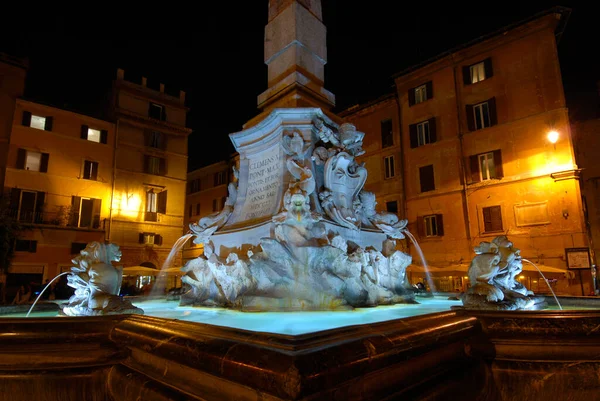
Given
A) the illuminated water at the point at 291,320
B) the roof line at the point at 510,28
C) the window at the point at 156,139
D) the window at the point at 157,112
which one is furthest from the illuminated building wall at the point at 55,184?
the roof line at the point at 510,28

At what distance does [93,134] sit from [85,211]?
213 inches

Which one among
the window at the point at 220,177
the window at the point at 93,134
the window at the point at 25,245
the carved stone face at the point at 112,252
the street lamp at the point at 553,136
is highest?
the window at the point at 93,134

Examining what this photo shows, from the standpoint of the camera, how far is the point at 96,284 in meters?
4.43

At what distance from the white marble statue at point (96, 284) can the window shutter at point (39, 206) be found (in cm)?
2144

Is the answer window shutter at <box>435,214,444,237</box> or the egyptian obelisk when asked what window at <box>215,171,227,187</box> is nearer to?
window shutter at <box>435,214,444,237</box>

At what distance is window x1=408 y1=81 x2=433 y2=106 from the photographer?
22.4m

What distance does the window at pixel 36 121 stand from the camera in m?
23.1

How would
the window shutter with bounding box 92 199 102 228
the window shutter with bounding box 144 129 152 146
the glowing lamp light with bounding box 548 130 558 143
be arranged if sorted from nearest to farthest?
the glowing lamp light with bounding box 548 130 558 143, the window shutter with bounding box 92 199 102 228, the window shutter with bounding box 144 129 152 146

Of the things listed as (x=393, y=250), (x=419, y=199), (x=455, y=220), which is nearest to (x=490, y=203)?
(x=455, y=220)

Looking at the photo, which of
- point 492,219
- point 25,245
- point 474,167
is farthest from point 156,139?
point 492,219

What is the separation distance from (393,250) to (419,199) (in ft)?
54.1

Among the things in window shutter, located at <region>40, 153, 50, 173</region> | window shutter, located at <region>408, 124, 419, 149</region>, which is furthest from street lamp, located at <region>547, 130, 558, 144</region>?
window shutter, located at <region>40, 153, 50, 173</region>

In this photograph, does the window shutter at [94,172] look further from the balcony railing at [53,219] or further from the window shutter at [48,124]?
the window shutter at [48,124]


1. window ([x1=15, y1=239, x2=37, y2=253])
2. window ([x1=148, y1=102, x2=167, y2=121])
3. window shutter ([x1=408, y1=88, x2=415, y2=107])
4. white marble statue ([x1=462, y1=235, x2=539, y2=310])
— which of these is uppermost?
window ([x1=148, y1=102, x2=167, y2=121])
